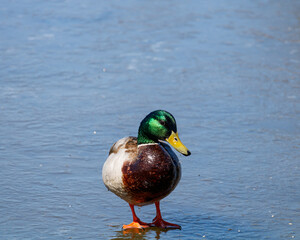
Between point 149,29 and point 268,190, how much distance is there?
5367mm

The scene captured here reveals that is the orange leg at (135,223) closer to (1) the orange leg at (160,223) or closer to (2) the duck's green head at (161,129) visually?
(1) the orange leg at (160,223)

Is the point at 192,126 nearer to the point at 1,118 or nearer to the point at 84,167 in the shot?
the point at 84,167

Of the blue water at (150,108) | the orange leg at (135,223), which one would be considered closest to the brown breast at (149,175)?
the orange leg at (135,223)

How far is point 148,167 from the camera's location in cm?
A: 402

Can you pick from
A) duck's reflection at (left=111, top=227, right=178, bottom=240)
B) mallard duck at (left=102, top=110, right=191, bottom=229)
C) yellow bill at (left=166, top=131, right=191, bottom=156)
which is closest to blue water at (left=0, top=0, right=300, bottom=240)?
duck's reflection at (left=111, top=227, right=178, bottom=240)

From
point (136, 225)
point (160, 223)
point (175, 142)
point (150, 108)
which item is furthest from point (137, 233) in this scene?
point (150, 108)

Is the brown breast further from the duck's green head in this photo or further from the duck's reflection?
the duck's reflection

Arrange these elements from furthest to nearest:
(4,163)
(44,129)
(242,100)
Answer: (242,100) < (44,129) < (4,163)

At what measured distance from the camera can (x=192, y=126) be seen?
6.17 m

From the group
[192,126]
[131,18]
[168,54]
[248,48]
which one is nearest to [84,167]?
[192,126]

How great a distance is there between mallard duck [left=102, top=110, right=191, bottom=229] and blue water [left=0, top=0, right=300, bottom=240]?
0.24m

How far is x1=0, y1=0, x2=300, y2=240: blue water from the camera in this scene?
436 cm

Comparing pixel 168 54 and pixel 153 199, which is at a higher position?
pixel 153 199

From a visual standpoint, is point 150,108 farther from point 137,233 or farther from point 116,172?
point 137,233
